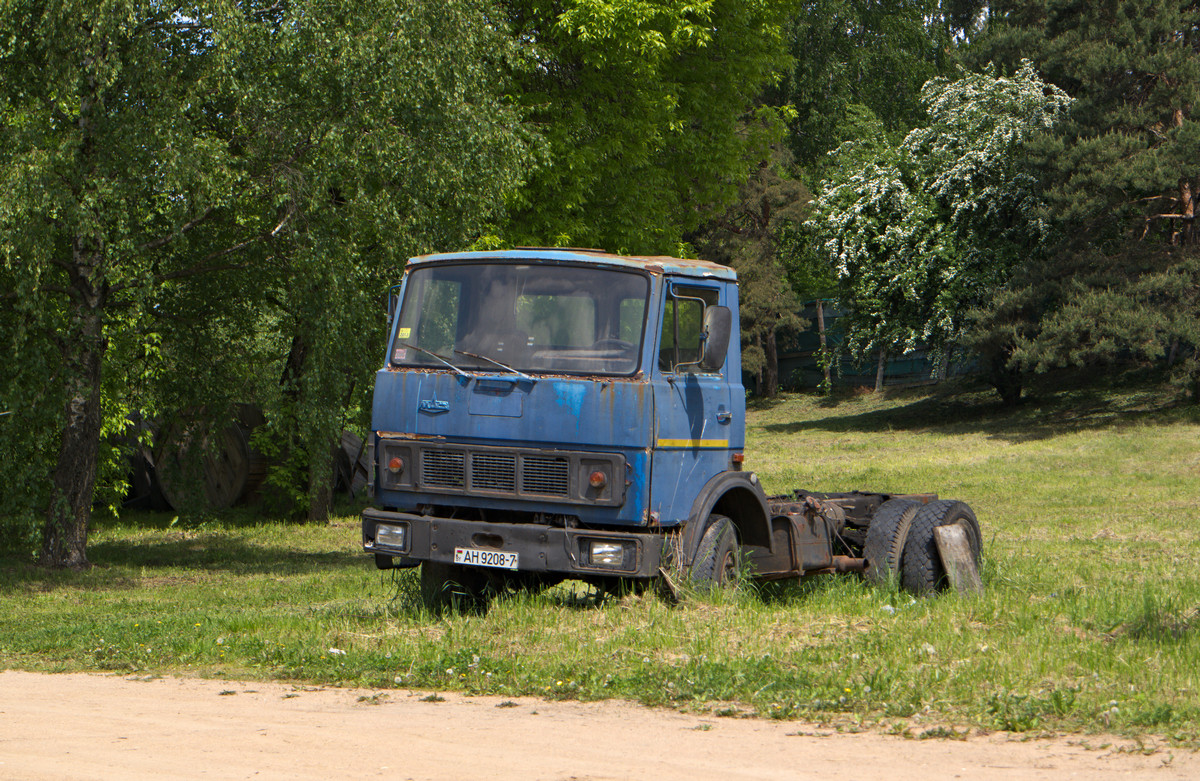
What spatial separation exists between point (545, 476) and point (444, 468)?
80 centimetres

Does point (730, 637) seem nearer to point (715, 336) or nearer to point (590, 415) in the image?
point (590, 415)

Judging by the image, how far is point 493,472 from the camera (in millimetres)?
9055

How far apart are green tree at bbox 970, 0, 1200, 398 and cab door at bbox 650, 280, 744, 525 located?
24.4 meters

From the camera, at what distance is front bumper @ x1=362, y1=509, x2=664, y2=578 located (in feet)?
28.4

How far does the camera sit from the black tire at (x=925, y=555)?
424 inches

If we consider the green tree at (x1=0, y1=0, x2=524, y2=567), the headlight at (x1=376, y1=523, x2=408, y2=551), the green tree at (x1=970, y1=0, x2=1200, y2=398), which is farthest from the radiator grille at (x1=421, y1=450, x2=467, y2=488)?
the green tree at (x1=970, y1=0, x2=1200, y2=398)

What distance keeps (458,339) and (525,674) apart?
254 cm

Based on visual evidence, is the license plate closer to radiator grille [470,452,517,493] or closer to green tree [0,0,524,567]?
radiator grille [470,452,517,493]

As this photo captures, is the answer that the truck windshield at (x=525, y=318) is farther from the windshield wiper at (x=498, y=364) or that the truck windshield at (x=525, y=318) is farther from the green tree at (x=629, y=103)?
the green tree at (x=629, y=103)

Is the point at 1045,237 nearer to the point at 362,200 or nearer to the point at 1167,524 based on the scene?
the point at 1167,524

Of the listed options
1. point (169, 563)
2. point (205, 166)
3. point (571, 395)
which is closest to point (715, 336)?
point (571, 395)

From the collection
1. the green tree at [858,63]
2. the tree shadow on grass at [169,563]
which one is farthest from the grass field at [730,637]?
the green tree at [858,63]

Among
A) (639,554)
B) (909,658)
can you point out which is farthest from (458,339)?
(909,658)

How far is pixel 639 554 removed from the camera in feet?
28.4
